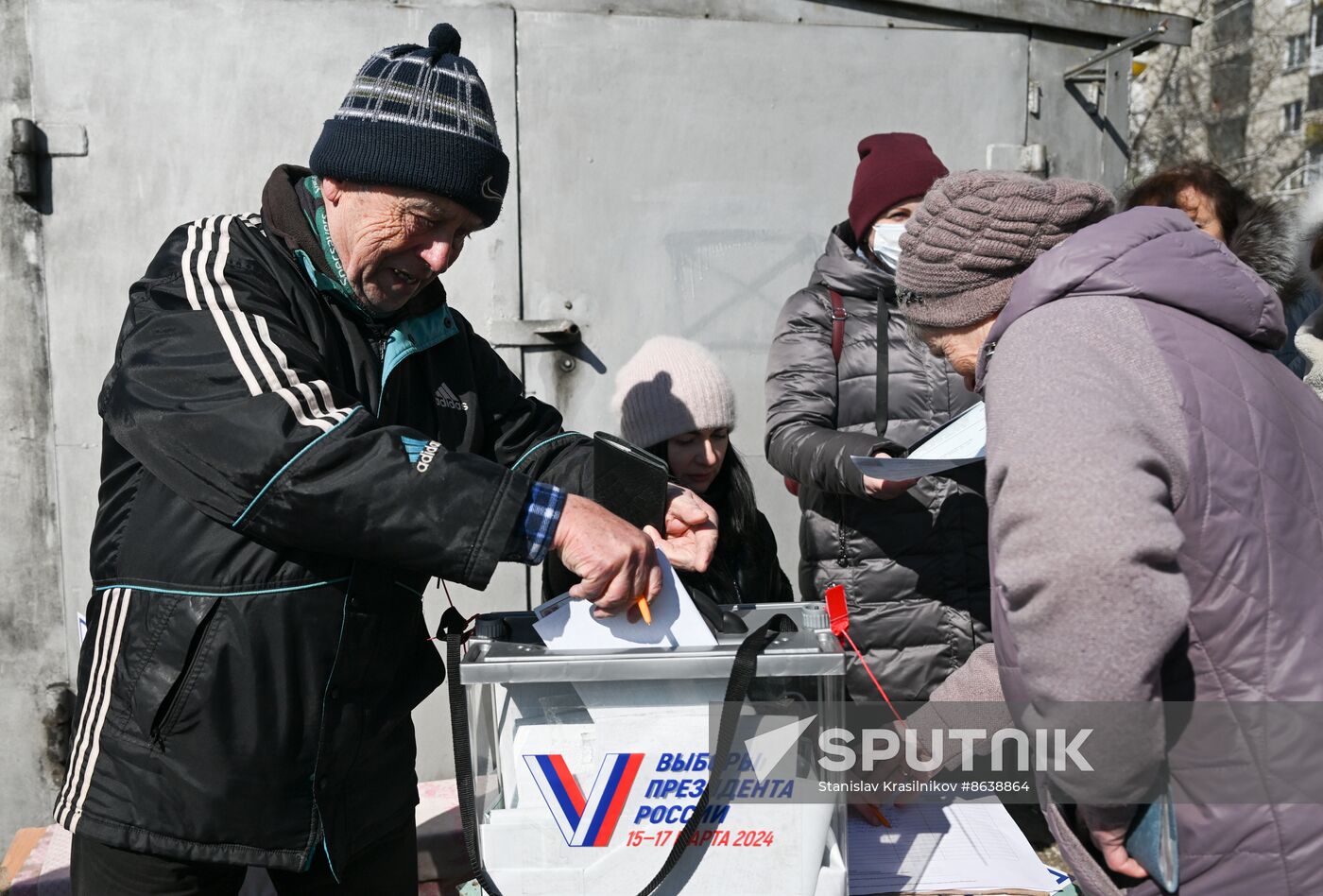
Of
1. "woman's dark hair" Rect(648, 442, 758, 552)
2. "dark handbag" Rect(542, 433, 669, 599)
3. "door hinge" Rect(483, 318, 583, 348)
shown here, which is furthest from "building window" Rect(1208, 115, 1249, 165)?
"dark handbag" Rect(542, 433, 669, 599)

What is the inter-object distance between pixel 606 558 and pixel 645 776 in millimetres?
280

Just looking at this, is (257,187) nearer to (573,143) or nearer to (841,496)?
(573,143)

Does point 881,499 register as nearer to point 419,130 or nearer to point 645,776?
point 645,776

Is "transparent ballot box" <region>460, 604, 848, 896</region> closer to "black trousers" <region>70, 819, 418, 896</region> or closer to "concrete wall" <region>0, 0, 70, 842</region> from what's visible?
"black trousers" <region>70, 819, 418, 896</region>

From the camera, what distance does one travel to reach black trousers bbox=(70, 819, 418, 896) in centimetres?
149

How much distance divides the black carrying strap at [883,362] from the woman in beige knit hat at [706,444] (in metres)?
0.37

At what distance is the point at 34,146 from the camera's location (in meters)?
3.06

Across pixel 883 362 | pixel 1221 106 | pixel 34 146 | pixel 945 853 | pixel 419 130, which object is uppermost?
pixel 1221 106

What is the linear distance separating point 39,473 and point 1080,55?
3801mm

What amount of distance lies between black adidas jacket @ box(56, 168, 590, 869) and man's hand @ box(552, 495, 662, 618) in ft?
0.24

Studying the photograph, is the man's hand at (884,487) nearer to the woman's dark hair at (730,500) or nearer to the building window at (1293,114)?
the woman's dark hair at (730,500)

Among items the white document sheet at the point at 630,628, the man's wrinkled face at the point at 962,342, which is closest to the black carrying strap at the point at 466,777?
the white document sheet at the point at 630,628

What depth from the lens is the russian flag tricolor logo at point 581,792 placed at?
1296mm

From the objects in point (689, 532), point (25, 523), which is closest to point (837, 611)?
point (689, 532)
